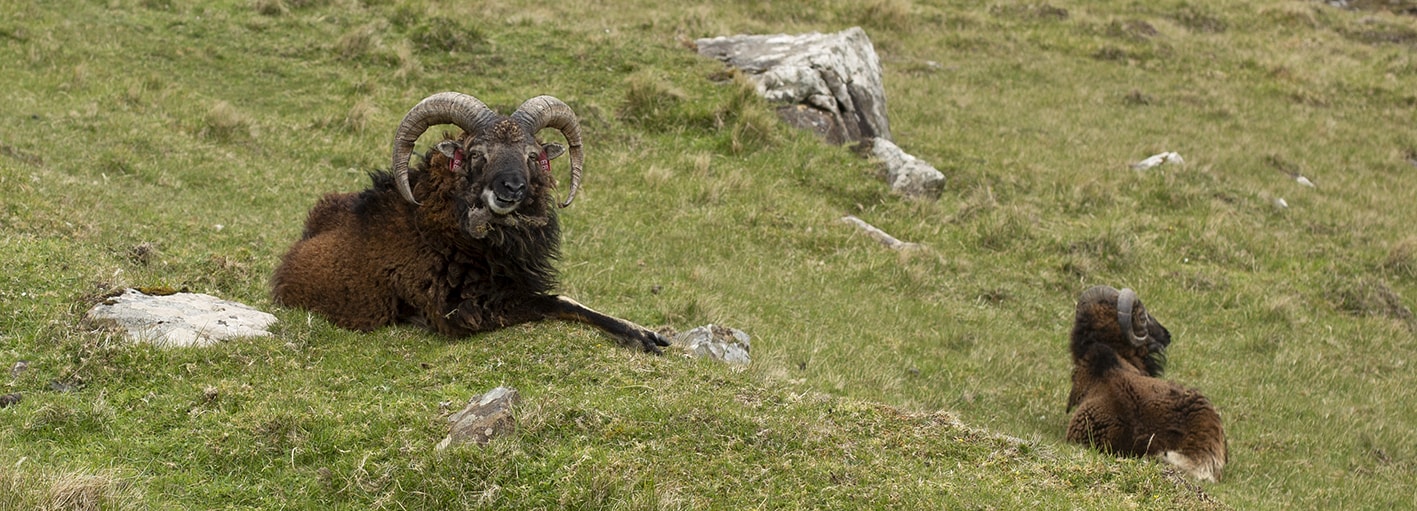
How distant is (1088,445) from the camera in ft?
35.0

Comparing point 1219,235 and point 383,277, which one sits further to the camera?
point 1219,235

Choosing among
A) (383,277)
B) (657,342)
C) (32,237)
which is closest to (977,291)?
(657,342)

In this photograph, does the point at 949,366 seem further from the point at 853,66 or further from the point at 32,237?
the point at 853,66

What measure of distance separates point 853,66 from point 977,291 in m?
7.18

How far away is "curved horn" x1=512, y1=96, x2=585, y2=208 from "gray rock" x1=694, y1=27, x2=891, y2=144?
34.0 feet

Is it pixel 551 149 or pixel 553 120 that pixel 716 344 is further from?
pixel 553 120

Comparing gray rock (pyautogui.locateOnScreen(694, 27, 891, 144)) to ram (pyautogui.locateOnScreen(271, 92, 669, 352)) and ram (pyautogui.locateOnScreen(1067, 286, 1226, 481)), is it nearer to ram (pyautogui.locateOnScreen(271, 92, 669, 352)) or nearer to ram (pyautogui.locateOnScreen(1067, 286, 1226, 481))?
ram (pyautogui.locateOnScreen(1067, 286, 1226, 481))

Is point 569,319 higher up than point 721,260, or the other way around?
point 569,319

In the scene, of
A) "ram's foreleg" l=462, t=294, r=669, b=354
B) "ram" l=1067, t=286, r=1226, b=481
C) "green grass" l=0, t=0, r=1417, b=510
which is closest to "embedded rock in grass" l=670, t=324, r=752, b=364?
"green grass" l=0, t=0, r=1417, b=510

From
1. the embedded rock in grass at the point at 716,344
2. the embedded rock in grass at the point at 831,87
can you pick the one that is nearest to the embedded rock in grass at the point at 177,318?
the embedded rock in grass at the point at 716,344

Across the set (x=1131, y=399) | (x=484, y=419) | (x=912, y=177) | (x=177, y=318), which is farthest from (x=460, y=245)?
(x=912, y=177)

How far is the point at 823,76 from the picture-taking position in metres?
20.8

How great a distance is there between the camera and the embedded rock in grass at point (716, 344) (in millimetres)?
9539

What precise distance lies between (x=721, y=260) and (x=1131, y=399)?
5651 millimetres
